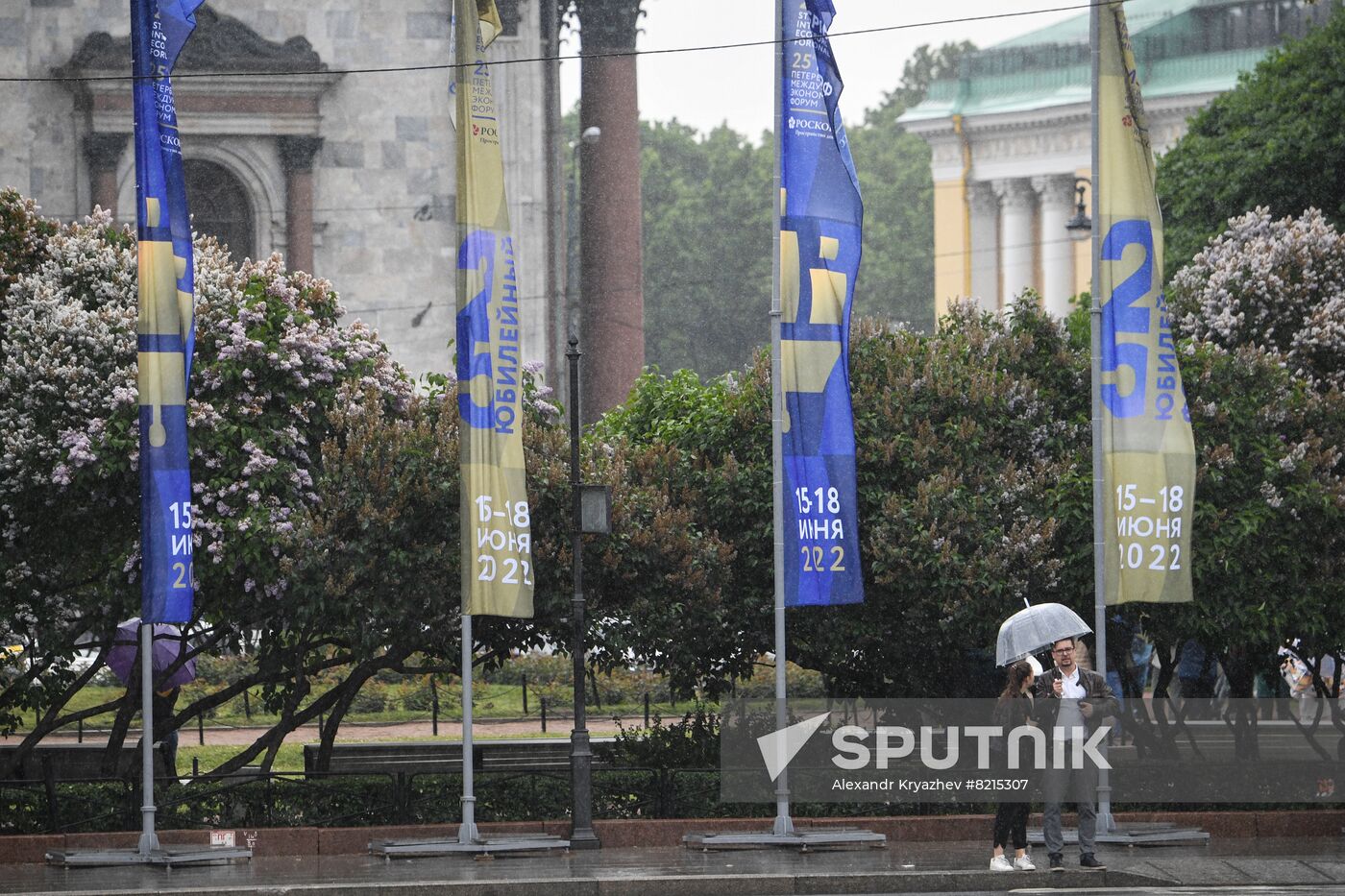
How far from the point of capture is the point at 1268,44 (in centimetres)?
6825

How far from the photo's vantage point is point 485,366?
18.0 meters

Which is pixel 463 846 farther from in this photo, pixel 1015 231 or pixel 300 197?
pixel 1015 231

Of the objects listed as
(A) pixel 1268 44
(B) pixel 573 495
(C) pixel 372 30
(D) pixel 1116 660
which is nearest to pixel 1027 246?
(A) pixel 1268 44

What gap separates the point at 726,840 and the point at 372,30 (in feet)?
79.4

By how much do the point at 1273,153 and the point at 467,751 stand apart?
19.5m

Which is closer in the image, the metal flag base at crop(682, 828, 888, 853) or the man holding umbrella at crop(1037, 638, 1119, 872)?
the man holding umbrella at crop(1037, 638, 1119, 872)

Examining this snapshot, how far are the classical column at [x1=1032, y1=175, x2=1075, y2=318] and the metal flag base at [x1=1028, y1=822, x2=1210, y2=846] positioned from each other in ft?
170

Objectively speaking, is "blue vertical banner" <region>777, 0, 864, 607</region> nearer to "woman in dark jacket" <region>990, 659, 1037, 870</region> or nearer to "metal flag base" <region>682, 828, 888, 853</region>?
"metal flag base" <region>682, 828, 888, 853</region>

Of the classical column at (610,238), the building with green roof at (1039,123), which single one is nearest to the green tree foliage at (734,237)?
the building with green roof at (1039,123)

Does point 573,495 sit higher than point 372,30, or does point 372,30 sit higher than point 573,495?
point 372,30

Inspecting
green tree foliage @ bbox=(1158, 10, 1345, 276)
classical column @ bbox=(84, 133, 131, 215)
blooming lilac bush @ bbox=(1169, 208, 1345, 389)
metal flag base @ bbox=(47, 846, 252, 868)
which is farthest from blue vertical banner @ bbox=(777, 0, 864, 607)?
classical column @ bbox=(84, 133, 131, 215)

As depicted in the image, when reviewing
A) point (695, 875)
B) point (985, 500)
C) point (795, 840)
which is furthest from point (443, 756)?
point (695, 875)

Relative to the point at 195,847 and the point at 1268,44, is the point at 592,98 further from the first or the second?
the point at 1268,44

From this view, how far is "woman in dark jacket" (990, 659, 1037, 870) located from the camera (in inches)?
632
